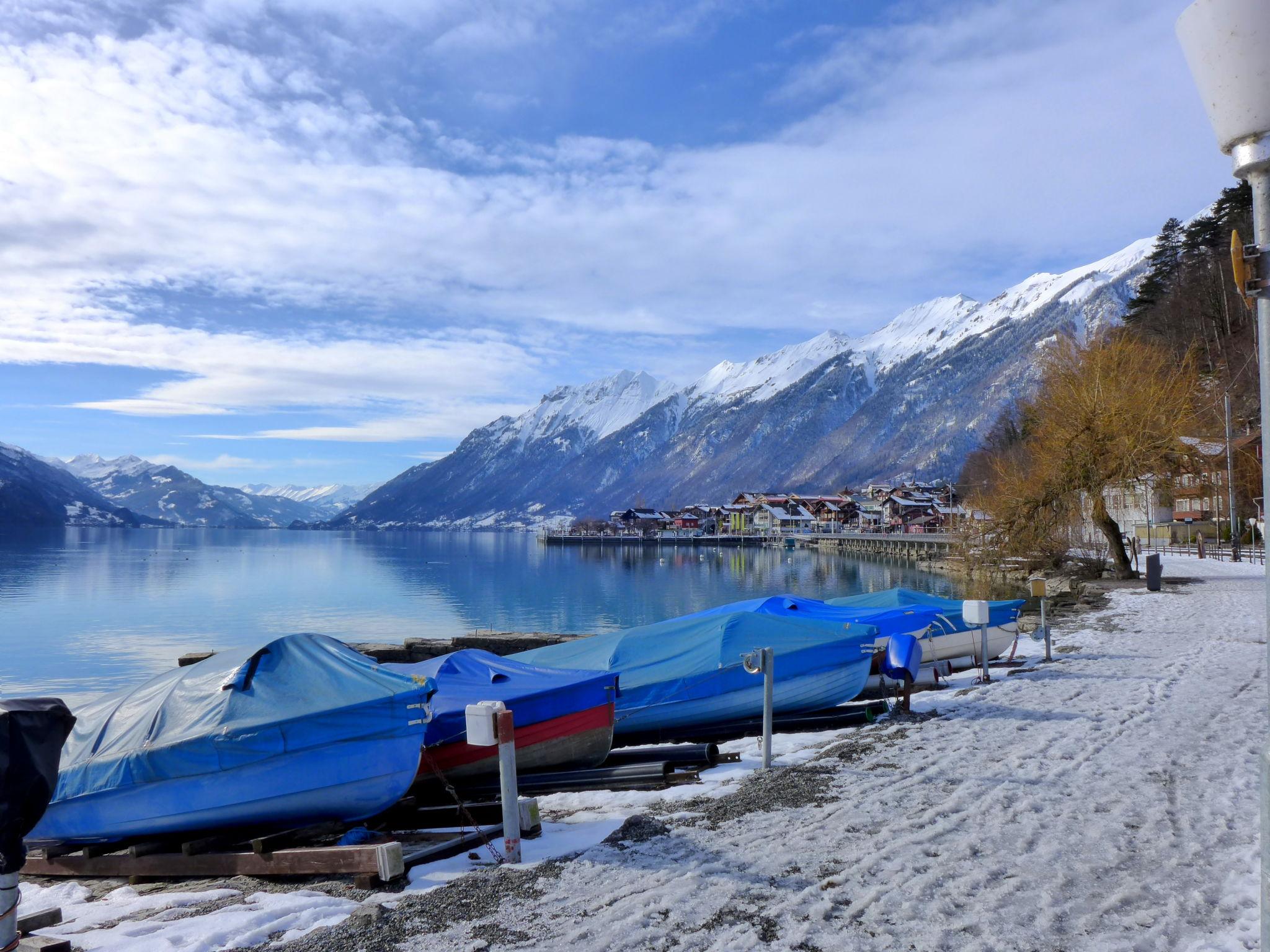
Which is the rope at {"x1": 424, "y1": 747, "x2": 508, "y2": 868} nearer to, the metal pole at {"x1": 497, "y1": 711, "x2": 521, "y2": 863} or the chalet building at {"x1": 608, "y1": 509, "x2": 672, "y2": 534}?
the metal pole at {"x1": 497, "y1": 711, "x2": 521, "y2": 863}

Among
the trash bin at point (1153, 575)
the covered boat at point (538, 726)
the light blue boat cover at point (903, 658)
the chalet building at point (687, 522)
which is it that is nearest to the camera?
the covered boat at point (538, 726)

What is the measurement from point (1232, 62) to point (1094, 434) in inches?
1237

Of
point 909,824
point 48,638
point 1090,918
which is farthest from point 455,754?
point 48,638

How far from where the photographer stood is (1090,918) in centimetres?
509

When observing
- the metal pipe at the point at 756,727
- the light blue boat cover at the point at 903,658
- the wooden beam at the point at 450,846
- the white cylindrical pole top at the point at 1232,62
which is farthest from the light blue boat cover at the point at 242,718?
the white cylindrical pole top at the point at 1232,62

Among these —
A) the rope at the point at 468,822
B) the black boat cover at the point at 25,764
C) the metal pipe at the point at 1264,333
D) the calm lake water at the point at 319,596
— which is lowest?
the calm lake water at the point at 319,596

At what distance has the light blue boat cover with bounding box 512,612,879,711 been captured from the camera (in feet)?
42.9

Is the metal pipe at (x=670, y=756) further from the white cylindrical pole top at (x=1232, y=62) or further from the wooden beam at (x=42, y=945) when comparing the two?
the white cylindrical pole top at (x=1232, y=62)

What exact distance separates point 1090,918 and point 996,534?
1286 inches

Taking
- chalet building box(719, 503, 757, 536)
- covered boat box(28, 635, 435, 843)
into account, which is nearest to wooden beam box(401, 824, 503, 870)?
covered boat box(28, 635, 435, 843)

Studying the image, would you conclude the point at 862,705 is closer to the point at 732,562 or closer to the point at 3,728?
the point at 3,728

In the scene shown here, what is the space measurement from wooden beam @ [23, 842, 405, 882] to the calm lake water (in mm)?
11284

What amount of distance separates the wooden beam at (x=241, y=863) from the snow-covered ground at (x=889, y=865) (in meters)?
0.35

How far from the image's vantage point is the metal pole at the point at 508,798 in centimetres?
657
